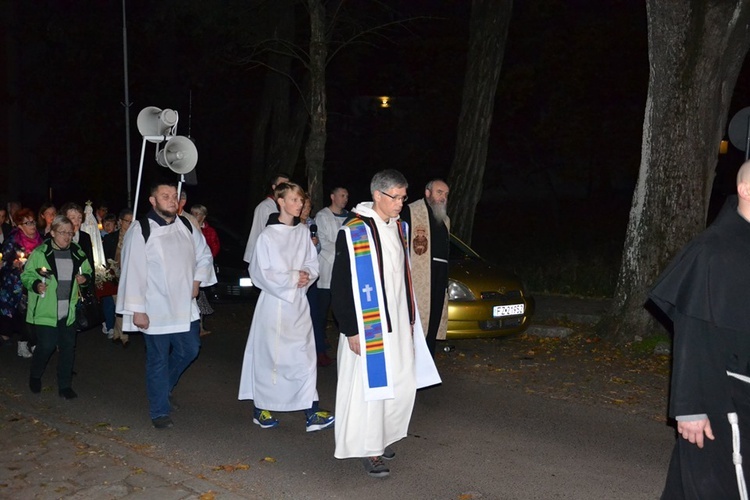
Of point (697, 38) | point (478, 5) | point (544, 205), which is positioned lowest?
point (544, 205)

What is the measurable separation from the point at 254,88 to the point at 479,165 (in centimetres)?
1894

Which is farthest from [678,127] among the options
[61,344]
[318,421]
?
[61,344]

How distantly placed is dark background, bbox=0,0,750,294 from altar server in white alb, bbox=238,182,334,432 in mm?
14485

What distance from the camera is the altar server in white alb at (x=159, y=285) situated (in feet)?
24.2

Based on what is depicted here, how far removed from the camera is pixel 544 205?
45.1m

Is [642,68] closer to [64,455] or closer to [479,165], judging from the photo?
[479,165]

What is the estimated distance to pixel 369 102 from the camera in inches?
1469

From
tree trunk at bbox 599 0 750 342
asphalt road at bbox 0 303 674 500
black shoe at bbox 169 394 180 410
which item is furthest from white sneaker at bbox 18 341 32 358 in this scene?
tree trunk at bbox 599 0 750 342

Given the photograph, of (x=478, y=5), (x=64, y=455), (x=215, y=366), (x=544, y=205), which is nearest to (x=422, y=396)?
(x=215, y=366)

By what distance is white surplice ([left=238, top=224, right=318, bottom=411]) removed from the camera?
721 centimetres

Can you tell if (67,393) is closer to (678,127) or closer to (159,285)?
(159,285)

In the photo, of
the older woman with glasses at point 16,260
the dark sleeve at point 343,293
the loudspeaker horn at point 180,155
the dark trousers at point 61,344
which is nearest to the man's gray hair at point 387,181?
the dark sleeve at point 343,293

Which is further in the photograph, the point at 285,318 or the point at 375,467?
the point at 285,318

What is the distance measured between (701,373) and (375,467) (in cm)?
290
